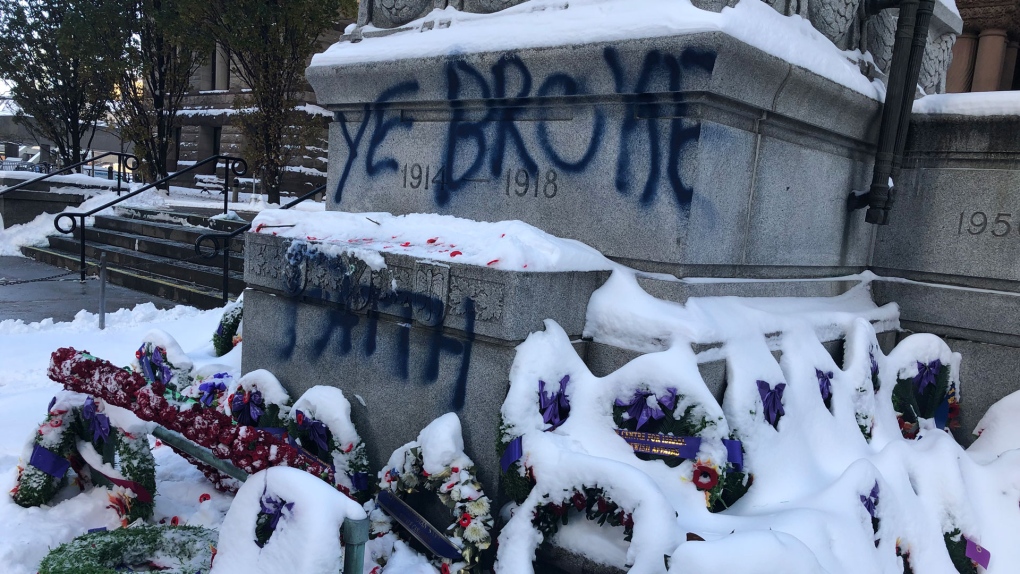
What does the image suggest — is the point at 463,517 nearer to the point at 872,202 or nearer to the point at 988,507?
the point at 988,507

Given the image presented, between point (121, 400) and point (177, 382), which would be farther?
point (177, 382)

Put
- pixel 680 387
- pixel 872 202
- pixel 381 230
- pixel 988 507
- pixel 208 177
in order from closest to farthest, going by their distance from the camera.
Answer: pixel 680 387 < pixel 988 507 < pixel 381 230 < pixel 872 202 < pixel 208 177

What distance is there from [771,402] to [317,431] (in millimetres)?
2285

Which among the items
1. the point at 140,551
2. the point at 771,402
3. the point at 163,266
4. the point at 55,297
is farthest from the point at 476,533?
the point at 163,266

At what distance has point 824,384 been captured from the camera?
13.3ft

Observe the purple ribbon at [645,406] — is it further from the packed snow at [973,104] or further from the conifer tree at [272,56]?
the conifer tree at [272,56]

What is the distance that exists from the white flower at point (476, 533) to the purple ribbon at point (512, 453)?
262mm

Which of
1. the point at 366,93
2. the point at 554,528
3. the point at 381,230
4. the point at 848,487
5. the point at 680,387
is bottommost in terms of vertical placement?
the point at 554,528

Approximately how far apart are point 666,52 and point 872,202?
203 centimetres

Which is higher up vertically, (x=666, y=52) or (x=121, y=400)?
(x=666, y=52)

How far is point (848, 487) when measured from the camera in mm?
3209

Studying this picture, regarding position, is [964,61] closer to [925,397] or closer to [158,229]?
[925,397]

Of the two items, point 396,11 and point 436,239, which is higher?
point 396,11

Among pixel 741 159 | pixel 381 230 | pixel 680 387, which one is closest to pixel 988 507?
pixel 680 387
